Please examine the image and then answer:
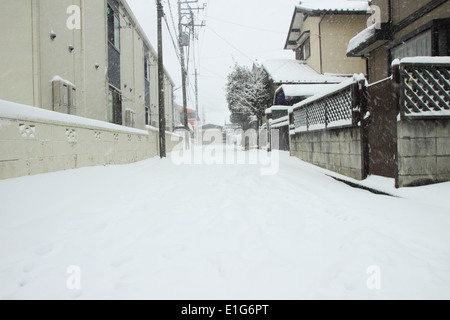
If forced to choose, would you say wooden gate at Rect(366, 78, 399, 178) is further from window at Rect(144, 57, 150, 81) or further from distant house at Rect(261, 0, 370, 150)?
window at Rect(144, 57, 150, 81)

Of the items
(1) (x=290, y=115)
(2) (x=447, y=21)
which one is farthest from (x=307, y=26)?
(2) (x=447, y=21)

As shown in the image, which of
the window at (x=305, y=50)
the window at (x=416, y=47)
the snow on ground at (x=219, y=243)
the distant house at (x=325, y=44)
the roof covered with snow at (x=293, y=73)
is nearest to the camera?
the snow on ground at (x=219, y=243)

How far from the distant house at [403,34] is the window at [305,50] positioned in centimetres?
968

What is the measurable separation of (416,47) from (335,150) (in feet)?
14.0

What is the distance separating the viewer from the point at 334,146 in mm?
6148

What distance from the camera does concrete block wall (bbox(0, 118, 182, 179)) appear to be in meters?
3.69

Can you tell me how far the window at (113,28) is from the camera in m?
12.6

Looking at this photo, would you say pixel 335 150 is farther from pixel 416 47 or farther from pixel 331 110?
pixel 416 47

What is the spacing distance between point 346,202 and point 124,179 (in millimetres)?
4383

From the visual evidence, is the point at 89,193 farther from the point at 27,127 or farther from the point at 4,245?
the point at 4,245

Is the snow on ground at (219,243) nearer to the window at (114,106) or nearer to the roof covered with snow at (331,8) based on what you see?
the window at (114,106)
